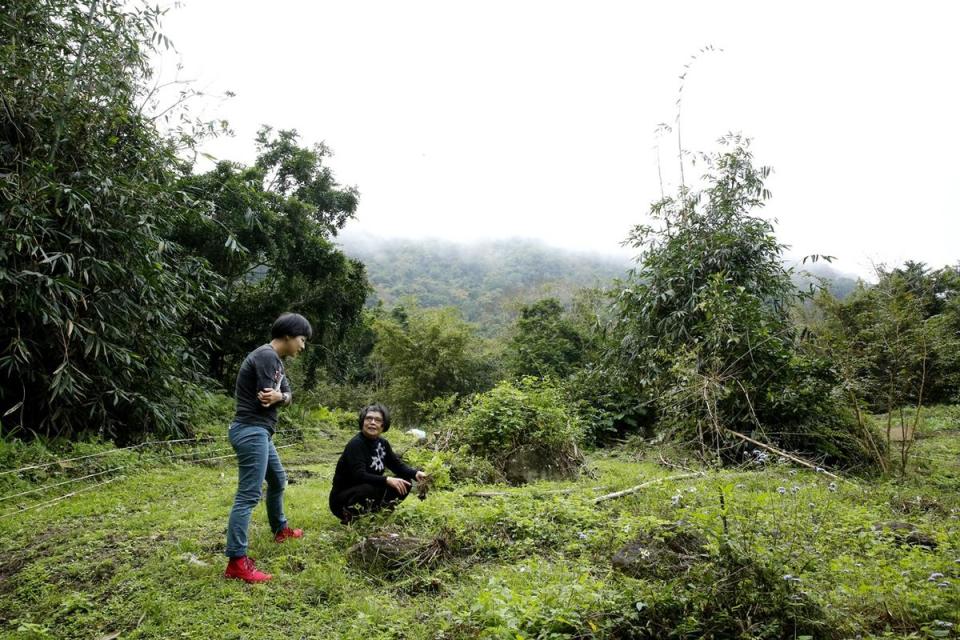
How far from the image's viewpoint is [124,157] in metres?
7.13

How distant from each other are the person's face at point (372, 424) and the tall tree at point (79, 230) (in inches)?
155

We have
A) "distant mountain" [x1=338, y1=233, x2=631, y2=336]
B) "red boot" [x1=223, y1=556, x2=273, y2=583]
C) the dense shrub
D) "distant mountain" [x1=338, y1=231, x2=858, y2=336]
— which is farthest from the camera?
"distant mountain" [x1=338, y1=233, x2=631, y2=336]

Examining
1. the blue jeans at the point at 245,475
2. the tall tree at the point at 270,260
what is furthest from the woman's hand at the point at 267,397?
the tall tree at the point at 270,260

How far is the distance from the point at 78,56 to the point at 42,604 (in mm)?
6133

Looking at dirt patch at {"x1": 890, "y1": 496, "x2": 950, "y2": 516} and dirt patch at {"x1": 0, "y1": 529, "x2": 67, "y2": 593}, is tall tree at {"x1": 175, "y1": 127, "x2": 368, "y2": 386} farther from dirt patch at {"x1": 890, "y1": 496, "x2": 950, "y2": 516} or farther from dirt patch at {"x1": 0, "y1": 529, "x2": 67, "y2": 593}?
dirt patch at {"x1": 890, "y1": 496, "x2": 950, "y2": 516}

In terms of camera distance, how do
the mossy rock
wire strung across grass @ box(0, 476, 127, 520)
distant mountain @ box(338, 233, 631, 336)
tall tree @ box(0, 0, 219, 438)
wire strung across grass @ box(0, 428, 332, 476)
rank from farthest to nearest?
distant mountain @ box(338, 233, 631, 336) → the mossy rock → tall tree @ box(0, 0, 219, 438) → wire strung across grass @ box(0, 428, 332, 476) → wire strung across grass @ box(0, 476, 127, 520)

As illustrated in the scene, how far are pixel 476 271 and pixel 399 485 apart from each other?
59019 millimetres

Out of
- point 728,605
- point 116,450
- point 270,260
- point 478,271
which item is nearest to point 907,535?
point 728,605

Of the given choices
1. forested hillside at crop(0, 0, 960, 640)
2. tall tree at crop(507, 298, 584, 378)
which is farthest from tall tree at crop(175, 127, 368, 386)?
tall tree at crop(507, 298, 584, 378)

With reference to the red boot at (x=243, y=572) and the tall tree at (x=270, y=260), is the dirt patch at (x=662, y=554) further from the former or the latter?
the tall tree at (x=270, y=260)

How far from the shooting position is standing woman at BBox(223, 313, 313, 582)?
10.5ft

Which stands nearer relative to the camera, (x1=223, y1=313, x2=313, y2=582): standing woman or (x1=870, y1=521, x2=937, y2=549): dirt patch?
(x1=223, y1=313, x2=313, y2=582): standing woman

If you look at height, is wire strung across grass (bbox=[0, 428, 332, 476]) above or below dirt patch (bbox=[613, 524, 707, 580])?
above

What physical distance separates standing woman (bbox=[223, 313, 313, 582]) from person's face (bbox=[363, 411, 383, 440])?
0.69m
